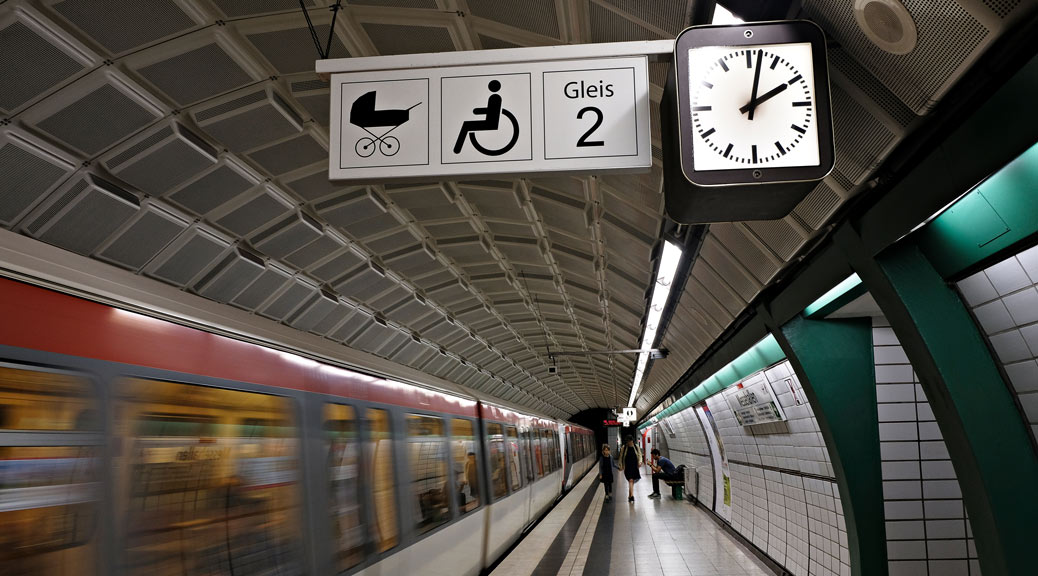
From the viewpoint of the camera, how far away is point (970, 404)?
359 cm

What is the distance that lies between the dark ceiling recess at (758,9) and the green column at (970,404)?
1.45 meters

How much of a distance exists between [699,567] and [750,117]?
327 inches

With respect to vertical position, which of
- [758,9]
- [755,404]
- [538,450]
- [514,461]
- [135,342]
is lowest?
[538,450]

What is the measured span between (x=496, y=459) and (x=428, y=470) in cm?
397

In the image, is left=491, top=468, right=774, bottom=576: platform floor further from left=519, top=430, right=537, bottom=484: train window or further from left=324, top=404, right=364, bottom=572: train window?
left=324, top=404, right=364, bottom=572: train window

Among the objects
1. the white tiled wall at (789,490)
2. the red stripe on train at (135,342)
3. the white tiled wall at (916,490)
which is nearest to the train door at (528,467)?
the white tiled wall at (789,490)

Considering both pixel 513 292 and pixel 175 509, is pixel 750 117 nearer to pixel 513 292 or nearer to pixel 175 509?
pixel 175 509

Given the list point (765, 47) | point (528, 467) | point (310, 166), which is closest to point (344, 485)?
point (765, 47)

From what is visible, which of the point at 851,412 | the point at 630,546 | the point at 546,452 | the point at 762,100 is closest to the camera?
the point at 762,100

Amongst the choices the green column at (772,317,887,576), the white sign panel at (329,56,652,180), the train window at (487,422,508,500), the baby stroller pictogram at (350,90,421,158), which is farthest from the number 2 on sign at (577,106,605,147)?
the train window at (487,422,508,500)

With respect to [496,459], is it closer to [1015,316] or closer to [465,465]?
[465,465]

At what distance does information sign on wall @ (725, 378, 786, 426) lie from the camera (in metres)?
8.66

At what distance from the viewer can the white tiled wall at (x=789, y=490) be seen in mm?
7262

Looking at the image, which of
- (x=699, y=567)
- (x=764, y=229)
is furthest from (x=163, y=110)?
(x=699, y=567)
